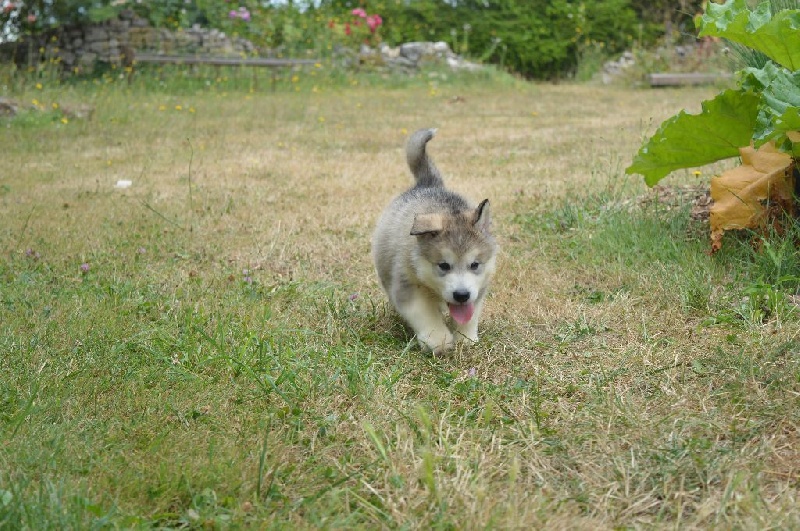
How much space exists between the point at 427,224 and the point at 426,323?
413 mm

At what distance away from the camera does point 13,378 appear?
9.93 feet

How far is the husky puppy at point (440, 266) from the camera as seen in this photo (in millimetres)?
3525

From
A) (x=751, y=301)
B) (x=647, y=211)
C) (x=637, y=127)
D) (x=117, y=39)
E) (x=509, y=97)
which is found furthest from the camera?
(x=117, y=39)

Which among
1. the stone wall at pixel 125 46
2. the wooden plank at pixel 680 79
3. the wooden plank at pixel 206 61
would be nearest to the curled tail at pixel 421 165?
the wooden plank at pixel 206 61

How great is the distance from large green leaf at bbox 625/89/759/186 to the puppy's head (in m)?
1.29

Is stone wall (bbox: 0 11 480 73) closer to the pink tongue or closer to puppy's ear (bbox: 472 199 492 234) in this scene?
puppy's ear (bbox: 472 199 492 234)

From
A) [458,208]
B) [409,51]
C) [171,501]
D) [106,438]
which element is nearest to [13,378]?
[106,438]

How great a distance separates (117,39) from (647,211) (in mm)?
12014

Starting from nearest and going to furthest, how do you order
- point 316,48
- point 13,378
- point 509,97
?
point 13,378
point 509,97
point 316,48

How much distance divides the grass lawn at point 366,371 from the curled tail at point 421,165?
0.60 m

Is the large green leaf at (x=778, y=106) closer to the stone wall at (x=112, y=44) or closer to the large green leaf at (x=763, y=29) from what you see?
the large green leaf at (x=763, y=29)

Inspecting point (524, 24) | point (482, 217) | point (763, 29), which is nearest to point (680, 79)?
point (524, 24)

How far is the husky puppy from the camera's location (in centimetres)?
353

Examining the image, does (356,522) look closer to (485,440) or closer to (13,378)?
(485,440)
